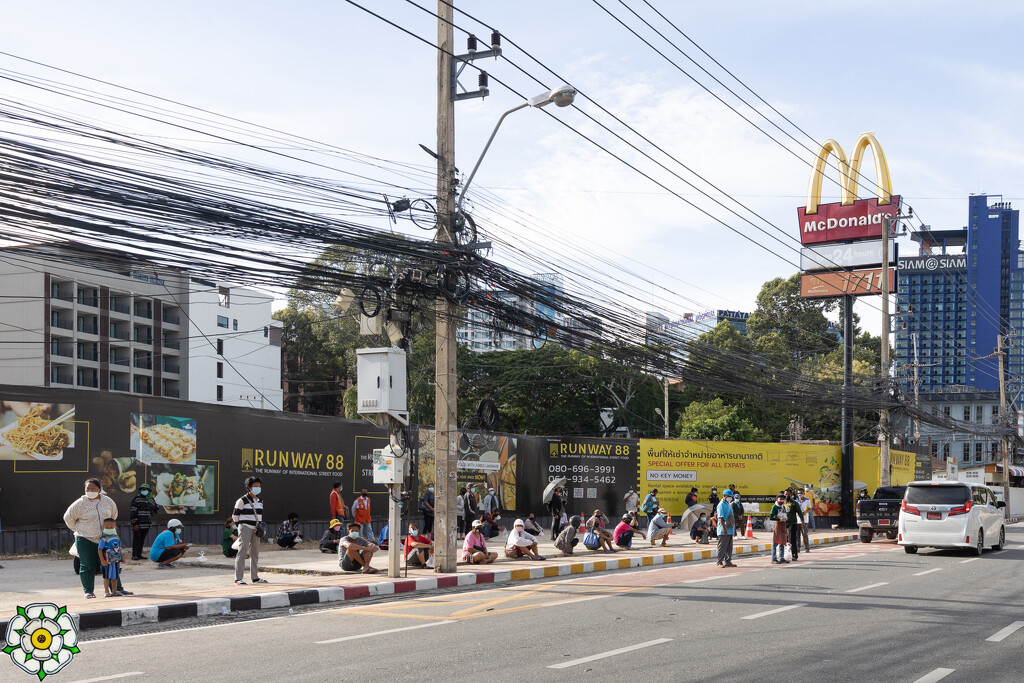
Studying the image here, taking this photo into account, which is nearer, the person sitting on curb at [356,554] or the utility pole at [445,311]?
the person sitting on curb at [356,554]

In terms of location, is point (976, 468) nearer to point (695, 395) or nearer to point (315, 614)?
point (695, 395)

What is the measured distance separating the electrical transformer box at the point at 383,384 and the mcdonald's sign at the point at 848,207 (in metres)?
28.5

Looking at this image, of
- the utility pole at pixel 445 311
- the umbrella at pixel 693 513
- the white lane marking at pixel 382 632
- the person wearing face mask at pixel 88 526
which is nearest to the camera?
the white lane marking at pixel 382 632

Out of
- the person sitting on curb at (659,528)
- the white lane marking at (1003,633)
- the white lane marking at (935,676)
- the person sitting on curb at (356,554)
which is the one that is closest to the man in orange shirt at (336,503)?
the person sitting on curb at (356,554)

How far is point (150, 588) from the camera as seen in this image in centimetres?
1395

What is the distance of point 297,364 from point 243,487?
61887 mm

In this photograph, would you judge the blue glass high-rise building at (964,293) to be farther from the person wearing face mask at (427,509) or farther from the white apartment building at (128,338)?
the person wearing face mask at (427,509)

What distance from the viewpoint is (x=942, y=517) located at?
875 inches

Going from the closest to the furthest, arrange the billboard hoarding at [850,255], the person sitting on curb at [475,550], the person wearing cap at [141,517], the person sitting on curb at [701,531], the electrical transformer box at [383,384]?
the electrical transformer box at [383,384] → the person wearing cap at [141,517] → the person sitting on curb at [475,550] → the person sitting on curb at [701,531] → the billboard hoarding at [850,255]

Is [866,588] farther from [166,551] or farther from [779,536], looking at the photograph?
[166,551]

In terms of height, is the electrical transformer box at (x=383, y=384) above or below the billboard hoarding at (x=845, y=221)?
below

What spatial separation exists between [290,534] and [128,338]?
59878 millimetres

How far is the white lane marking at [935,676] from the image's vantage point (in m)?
7.95

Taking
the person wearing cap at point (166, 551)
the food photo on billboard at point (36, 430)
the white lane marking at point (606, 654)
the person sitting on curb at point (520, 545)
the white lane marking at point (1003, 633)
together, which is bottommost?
the person sitting on curb at point (520, 545)
